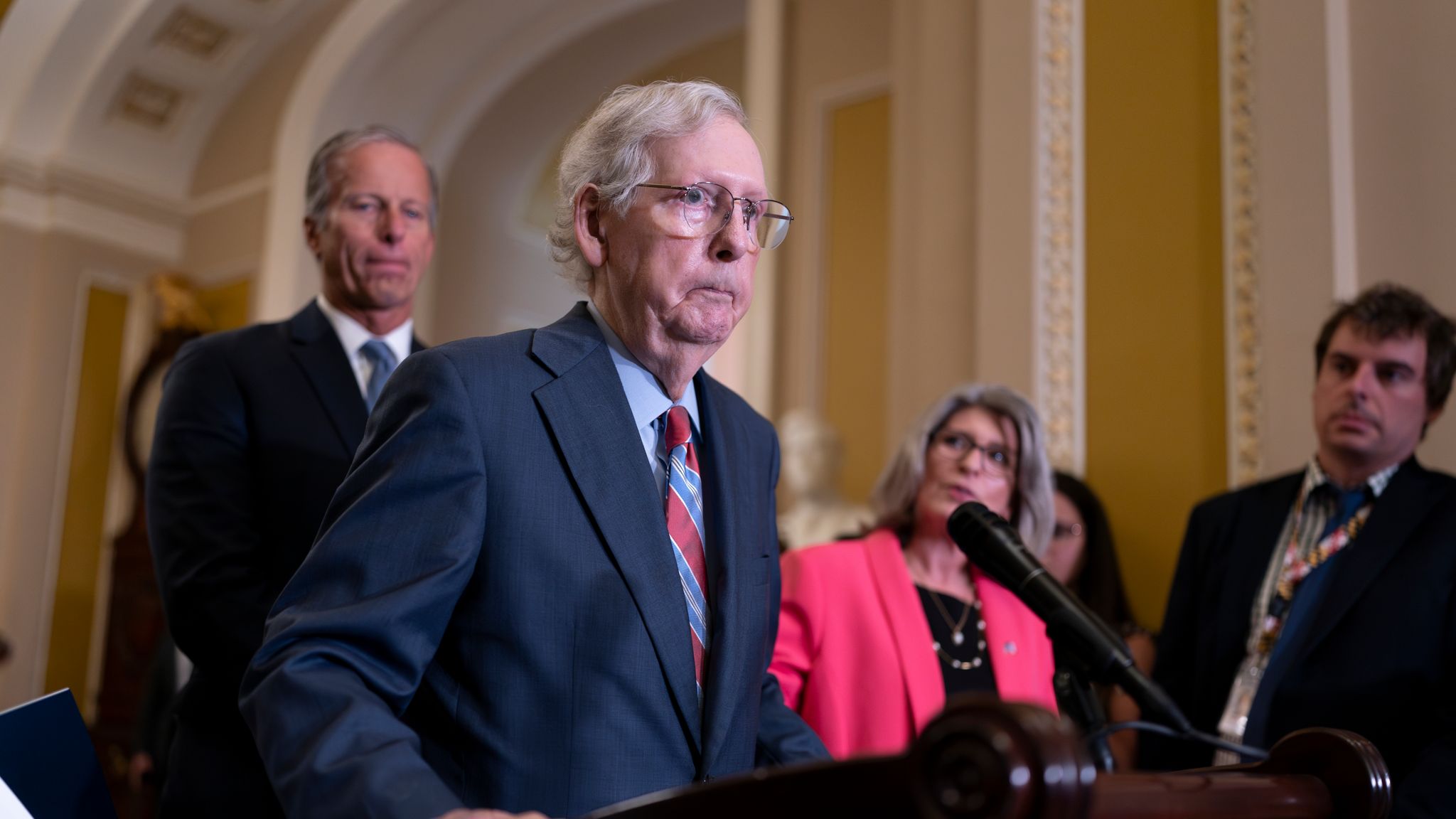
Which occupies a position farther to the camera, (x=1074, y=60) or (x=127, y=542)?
(x=127, y=542)

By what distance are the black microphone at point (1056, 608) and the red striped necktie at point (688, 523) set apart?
30cm

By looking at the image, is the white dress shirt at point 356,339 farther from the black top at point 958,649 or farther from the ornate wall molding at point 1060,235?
the ornate wall molding at point 1060,235

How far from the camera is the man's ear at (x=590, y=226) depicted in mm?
1562

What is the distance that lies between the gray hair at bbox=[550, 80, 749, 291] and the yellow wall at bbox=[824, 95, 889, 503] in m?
4.05

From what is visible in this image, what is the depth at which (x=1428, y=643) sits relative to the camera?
8.04 ft

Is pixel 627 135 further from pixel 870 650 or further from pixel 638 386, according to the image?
pixel 870 650

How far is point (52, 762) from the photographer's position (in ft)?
4.66

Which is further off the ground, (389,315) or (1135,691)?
(389,315)

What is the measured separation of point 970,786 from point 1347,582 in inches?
84.2

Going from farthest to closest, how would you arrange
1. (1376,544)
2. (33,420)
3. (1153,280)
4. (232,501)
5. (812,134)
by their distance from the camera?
(33,420)
(812,134)
(1153,280)
(1376,544)
(232,501)

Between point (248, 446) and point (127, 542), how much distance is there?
6.77 meters

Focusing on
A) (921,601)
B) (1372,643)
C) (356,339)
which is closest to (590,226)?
(356,339)

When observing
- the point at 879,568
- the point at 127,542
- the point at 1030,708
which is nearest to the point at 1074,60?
the point at 879,568

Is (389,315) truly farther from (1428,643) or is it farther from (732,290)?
(1428,643)
